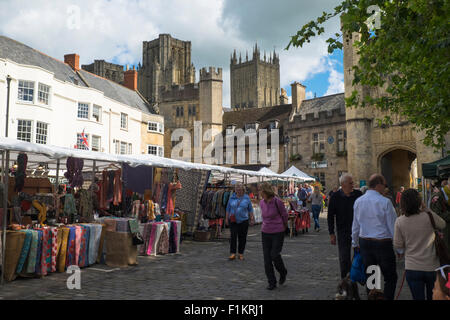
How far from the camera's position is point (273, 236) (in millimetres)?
6055

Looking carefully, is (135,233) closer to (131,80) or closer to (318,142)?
(318,142)

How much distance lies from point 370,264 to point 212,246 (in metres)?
6.95

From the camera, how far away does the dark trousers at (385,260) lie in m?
4.36

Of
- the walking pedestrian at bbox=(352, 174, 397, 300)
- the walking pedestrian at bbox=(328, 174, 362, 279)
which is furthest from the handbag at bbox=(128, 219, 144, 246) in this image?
the walking pedestrian at bbox=(352, 174, 397, 300)

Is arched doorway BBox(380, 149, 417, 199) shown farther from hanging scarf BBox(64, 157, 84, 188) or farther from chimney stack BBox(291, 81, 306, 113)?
hanging scarf BBox(64, 157, 84, 188)

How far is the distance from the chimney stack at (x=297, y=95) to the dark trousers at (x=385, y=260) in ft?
121

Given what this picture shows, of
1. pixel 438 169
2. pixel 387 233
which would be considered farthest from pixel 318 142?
pixel 387 233

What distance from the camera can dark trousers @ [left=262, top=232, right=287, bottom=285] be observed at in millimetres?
5911

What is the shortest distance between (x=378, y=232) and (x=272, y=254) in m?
2.00

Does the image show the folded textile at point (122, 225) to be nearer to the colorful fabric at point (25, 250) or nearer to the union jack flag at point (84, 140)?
the colorful fabric at point (25, 250)

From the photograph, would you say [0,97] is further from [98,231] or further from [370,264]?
[370,264]

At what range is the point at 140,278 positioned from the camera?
22.5ft

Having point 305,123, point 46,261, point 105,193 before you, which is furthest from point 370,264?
point 305,123
